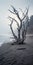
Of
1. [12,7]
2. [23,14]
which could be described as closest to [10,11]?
[12,7]

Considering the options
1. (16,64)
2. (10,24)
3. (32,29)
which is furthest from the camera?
(32,29)

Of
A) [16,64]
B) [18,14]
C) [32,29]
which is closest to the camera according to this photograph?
[16,64]

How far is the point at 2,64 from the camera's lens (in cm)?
909

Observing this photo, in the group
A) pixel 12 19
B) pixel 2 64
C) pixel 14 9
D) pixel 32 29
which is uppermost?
pixel 14 9

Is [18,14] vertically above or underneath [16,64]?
above

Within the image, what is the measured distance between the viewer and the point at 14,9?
23.7 m

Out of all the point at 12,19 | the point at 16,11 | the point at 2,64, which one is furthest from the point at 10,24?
the point at 2,64

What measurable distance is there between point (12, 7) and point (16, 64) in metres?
16.5

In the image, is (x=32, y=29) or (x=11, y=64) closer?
(x=11, y=64)

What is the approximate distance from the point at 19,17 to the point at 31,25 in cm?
1996

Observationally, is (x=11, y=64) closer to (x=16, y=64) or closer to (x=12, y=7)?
(x=16, y=64)

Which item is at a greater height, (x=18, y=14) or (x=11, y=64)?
(x=18, y=14)

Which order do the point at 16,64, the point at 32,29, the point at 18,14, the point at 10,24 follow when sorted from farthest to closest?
1. the point at 32,29
2. the point at 10,24
3. the point at 18,14
4. the point at 16,64

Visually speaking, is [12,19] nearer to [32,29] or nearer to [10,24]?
[10,24]
